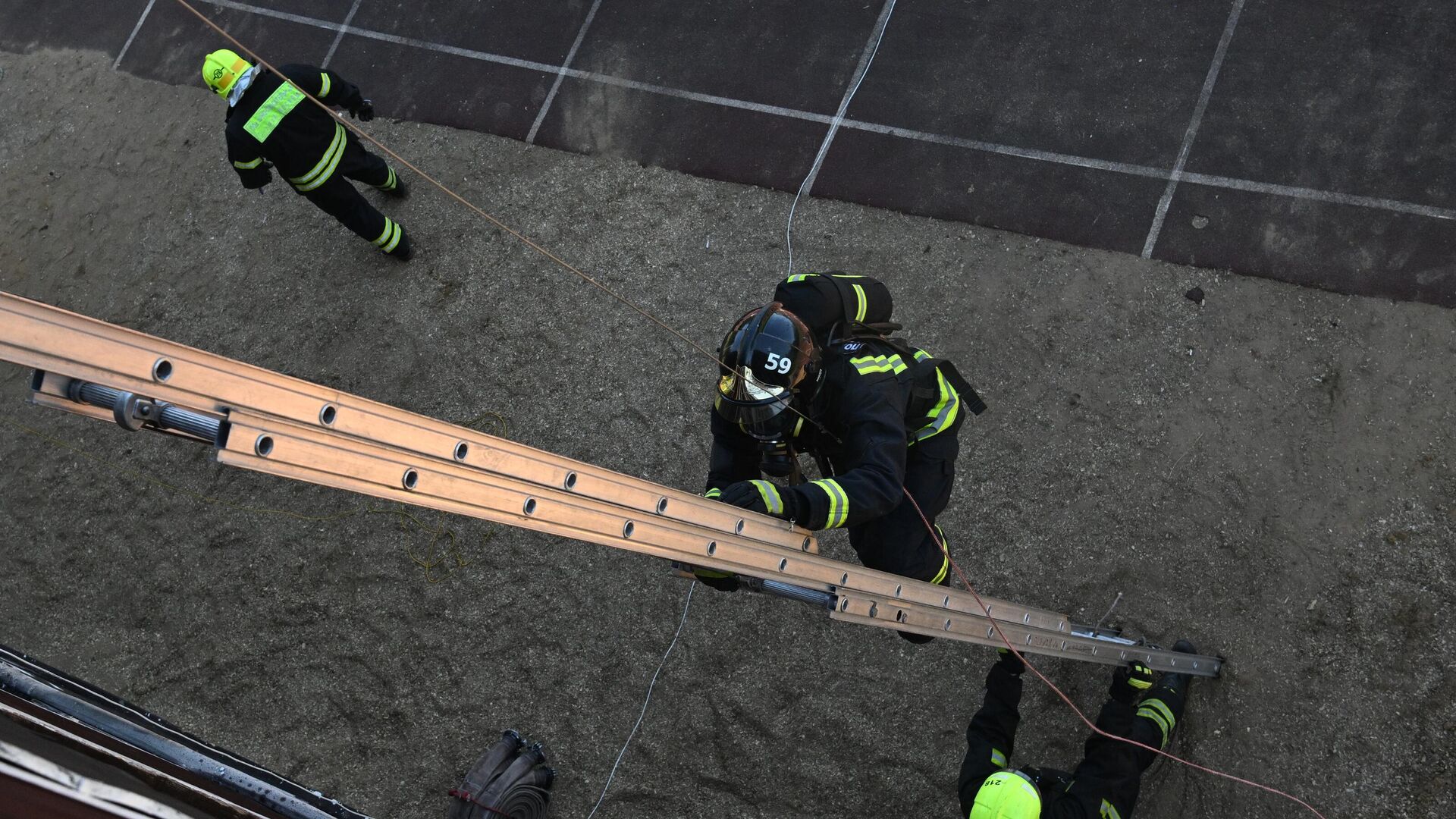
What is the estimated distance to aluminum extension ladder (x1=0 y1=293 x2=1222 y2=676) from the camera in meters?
2.33

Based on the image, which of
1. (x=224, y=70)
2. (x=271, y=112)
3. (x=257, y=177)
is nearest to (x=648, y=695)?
(x=257, y=177)

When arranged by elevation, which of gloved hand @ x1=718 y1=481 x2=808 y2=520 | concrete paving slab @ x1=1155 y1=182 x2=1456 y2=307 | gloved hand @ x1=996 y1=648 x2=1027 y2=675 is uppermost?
gloved hand @ x1=718 y1=481 x2=808 y2=520

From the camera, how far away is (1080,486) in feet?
19.1

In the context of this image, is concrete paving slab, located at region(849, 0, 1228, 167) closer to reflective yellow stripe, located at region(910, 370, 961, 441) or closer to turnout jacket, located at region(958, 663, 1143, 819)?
reflective yellow stripe, located at region(910, 370, 961, 441)

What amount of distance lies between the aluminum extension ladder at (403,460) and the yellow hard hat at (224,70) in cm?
512

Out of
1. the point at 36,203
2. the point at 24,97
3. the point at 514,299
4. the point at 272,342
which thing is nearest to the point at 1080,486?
the point at 514,299

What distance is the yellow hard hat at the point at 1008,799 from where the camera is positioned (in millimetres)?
4012

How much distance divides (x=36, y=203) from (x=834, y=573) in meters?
8.71

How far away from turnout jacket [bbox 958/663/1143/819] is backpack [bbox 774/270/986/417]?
134 cm

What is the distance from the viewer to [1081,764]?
471cm

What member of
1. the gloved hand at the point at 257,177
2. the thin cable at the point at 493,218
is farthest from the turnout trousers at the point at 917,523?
the gloved hand at the point at 257,177

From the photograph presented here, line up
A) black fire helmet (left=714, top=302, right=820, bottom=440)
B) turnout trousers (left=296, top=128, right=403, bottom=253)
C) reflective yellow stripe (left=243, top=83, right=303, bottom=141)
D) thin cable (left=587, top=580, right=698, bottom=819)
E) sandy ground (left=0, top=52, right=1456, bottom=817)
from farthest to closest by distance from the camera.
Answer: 1. turnout trousers (left=296, top=128, right=403, bottom=253)
2. reflective yellow stripe (left=243, top=83, right=303, bottom=141)
3. thin cable (left=587, top=580, right=698, bottom=819)
4. sandy ground (left=0, top=52, right=1456, bottom=817)
5. black fire helmet (left=714, top=302, right=820, bottom=440)

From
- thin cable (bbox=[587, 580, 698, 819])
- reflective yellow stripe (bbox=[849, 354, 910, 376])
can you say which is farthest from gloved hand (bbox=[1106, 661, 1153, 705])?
thin cable (bbox=[587, 580, 698, 819])

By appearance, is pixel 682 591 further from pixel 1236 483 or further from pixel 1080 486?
pixel 1236 483
